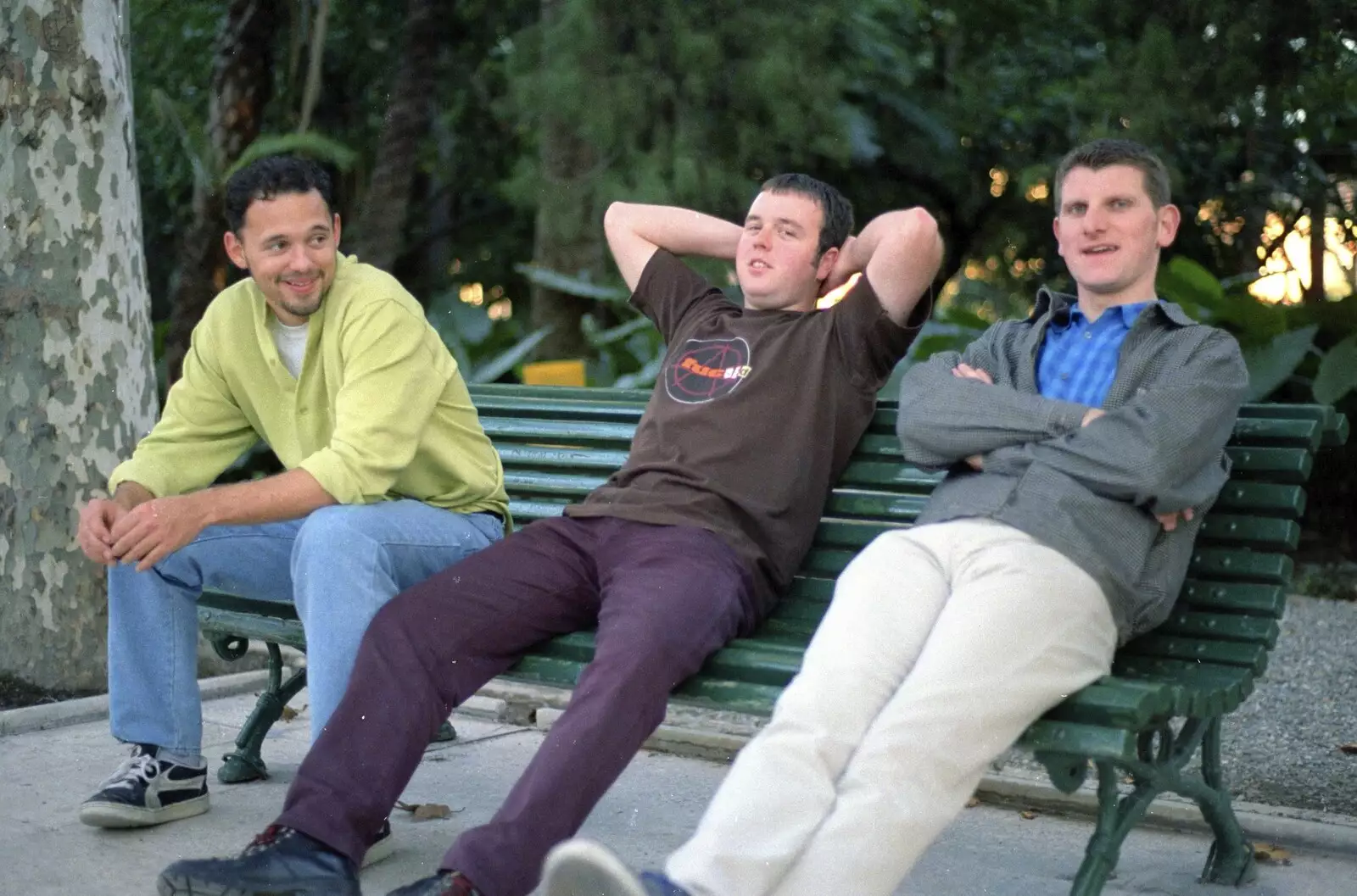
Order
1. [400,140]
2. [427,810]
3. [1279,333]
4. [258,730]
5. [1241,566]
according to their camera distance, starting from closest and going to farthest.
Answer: [1241,566] → [427,810] → [258,730] → [1279,333] → [400,140]

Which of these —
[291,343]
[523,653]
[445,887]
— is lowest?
[445,887]

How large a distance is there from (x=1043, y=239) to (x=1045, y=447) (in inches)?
392

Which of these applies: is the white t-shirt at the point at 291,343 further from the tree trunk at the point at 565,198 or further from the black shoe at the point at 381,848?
the tree trunk at the point at 565,198

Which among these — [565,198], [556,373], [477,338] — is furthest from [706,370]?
[477,338]

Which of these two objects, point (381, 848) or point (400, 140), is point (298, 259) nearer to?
point (381, 848)

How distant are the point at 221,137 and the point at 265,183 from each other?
6.86 meters

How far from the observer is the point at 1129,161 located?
142 inches

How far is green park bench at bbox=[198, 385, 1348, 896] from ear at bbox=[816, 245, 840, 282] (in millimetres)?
364

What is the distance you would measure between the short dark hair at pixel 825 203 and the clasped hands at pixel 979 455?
53cm

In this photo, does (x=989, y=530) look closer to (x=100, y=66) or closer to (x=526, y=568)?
(x=526, y=568)

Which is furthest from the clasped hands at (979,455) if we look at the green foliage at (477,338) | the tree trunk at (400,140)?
the tree trunk at (400,140)

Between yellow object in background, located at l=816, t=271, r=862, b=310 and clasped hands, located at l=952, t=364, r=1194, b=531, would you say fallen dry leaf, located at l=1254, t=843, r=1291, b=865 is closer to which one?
clasped hands, located at l=952, t=364, r=1194, b=531

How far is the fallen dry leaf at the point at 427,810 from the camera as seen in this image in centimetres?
409

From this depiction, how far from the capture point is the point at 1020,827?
4070 mm
